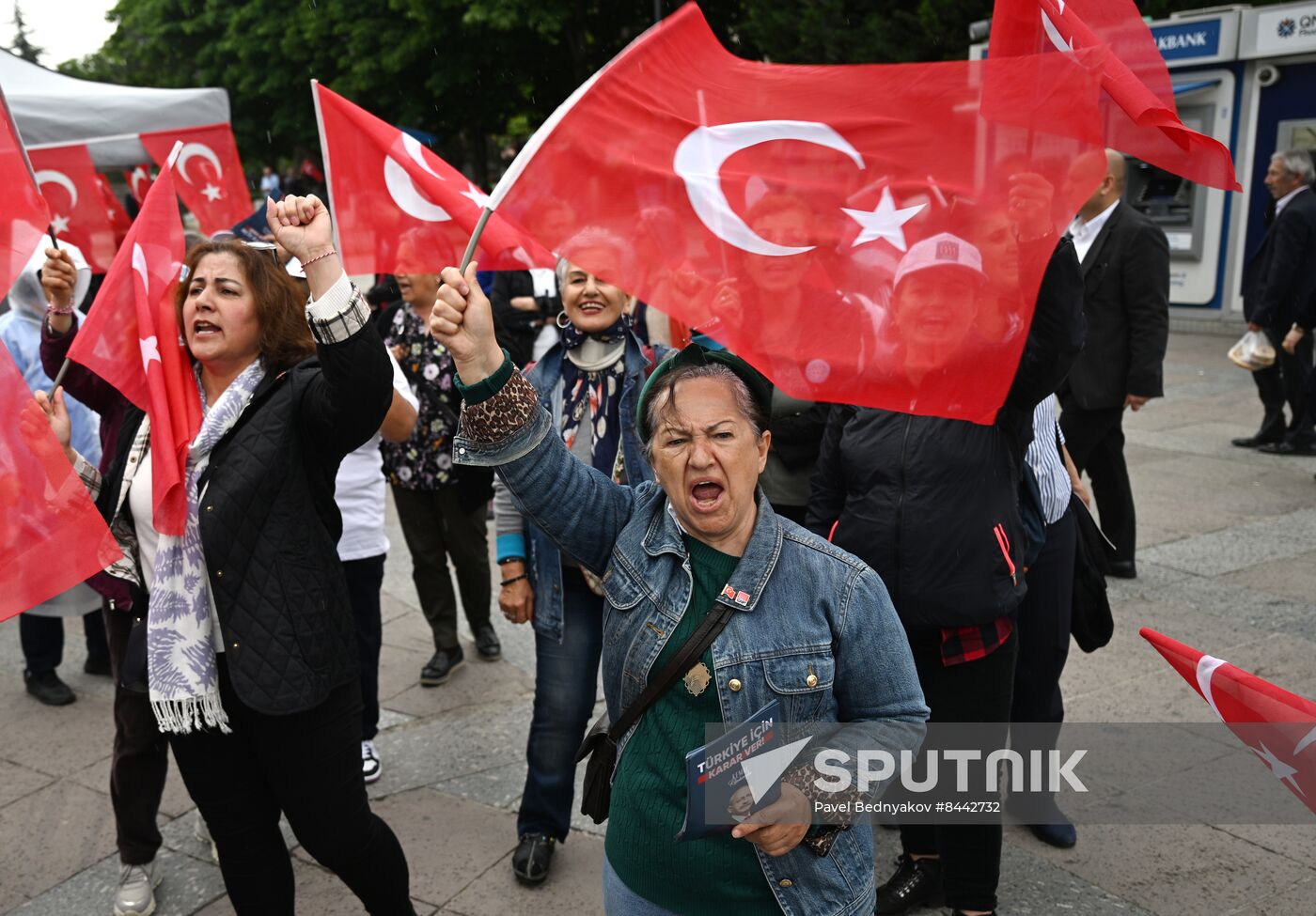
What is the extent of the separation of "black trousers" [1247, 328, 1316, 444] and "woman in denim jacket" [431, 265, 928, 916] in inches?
303

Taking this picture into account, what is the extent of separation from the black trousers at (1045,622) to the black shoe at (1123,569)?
8.70 feet

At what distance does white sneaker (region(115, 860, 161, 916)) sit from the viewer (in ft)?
12.1

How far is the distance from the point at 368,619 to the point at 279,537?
1.70 m

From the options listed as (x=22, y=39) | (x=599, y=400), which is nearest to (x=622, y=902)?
(x=599, y=400)

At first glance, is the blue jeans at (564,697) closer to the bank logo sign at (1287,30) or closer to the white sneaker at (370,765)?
the white sneaker at (370,765)

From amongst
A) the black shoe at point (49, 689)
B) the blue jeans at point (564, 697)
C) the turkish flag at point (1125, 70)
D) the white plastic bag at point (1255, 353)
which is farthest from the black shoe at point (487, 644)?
the white plastic bag at point (1255, 353)

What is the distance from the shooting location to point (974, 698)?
3266mm

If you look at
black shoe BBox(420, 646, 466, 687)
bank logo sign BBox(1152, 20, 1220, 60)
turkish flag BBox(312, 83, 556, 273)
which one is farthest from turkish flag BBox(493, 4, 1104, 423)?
bank logo sign BBox(1152, 20, 1220, 60)

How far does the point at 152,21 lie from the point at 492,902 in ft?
119

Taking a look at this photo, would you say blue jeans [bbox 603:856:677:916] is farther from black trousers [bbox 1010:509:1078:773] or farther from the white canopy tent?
the white canopy tent

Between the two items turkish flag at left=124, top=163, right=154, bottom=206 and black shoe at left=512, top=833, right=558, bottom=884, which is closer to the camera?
black shoe at left=512, top=833, right=558, bottom=884

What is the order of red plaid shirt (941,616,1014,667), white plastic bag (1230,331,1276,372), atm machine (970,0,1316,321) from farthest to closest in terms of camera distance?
atm machine (970,0,1316,321)
white plastic bag (1230,331,1276,372)
red plaid shirt (941,616,1014,667)

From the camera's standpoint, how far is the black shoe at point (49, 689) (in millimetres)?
5391

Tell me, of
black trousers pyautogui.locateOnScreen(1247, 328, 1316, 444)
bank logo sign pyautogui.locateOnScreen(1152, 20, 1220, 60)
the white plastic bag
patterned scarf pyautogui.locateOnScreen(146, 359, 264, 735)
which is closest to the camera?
patterned scarf pyautogui.locateOnScreen(146, 359, 264, 735)
